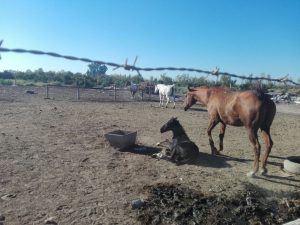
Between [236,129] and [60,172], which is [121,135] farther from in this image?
[236,129]

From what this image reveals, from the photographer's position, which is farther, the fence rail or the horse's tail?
the fence rail

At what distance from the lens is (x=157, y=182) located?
271 inches

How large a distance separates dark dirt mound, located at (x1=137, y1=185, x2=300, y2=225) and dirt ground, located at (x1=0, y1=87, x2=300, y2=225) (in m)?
0.24

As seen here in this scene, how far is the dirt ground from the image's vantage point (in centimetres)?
539

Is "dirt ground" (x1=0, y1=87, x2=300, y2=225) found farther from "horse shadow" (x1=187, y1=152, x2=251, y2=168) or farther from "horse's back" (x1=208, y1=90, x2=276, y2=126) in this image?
"horse's back" (x1=208, y1=90, x2=276, y2=126)

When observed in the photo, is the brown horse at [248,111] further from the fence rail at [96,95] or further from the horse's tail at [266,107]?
the fence rail at [96,95]

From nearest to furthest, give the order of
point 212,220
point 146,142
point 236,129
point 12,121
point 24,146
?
1. point 212,220
2. point 24,146
3. point 146,142
4. point 12,121
5. point 236,129

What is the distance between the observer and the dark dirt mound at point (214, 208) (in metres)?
5.19

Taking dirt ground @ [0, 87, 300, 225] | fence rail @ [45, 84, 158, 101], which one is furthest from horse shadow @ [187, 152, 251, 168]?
fence rail @ [45, 84, 158, 101]

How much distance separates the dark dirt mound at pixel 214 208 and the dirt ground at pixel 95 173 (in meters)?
0.24

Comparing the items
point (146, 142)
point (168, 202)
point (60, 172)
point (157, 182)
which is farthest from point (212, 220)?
point (146, 142)

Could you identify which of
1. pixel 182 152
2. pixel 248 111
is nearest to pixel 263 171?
pixel 248 111

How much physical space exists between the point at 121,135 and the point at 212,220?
4608 millimetres

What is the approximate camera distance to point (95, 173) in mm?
7238
